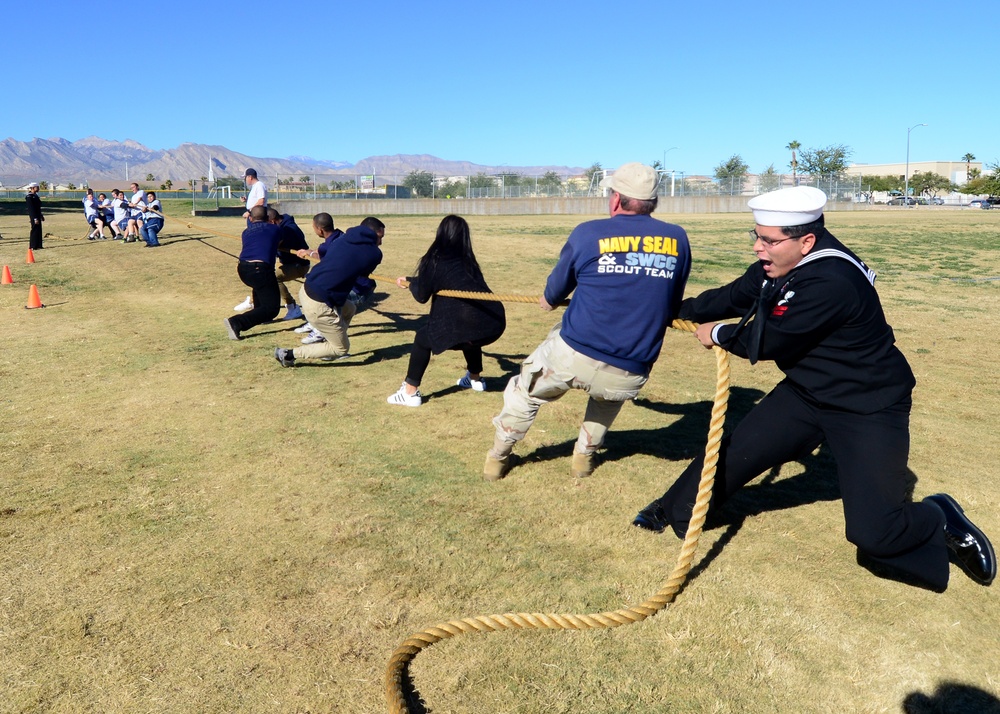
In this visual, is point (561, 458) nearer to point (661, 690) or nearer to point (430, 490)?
point (430, 490)

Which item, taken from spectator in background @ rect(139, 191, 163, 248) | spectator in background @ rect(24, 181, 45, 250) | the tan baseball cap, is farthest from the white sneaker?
spectator in background @ rect(139, 191, 163, 248)

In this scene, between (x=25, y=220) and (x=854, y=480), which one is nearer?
(x=854, y=480)

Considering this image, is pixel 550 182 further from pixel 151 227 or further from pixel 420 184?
pixel 151 227

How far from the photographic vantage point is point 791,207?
12.7 feet

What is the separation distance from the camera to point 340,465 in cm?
A: 580

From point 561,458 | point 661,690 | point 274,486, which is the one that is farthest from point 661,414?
point 661,690

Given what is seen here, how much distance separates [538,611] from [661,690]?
0.78 metres

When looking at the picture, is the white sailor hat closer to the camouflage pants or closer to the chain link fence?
the camouflage pants

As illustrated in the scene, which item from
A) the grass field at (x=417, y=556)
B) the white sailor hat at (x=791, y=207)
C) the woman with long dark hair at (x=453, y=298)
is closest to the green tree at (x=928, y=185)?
the grass field at (x=417, y=556)

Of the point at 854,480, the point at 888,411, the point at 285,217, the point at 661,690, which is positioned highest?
the point at 285,217

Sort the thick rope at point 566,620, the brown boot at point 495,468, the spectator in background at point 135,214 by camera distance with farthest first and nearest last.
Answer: the spectator in background at point 135,214 → the brown boot at point 495,468 → the thick rope at point 566,620

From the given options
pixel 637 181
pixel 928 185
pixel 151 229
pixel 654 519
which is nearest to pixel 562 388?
pixel 654 519

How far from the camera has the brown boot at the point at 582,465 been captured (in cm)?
546

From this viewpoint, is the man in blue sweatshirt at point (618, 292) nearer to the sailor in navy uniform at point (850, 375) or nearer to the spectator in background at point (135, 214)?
the sailor in navy uniform at point (850, 375)
